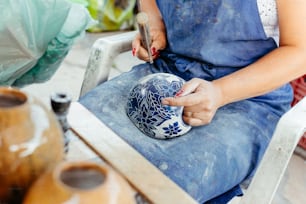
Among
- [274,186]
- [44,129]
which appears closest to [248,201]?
[274,186]

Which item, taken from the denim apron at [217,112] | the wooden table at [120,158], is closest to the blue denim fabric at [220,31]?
the denim apron at [217,112]

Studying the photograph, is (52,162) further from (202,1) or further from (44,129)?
(202,1)

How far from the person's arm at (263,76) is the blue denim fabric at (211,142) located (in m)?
0.05

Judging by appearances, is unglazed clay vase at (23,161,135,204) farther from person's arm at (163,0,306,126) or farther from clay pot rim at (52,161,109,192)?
person's arm at (163,0,306,126)

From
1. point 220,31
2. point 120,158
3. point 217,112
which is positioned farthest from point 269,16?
point 120,158

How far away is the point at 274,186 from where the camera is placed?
0.90 meters

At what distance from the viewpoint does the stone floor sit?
5.37ft

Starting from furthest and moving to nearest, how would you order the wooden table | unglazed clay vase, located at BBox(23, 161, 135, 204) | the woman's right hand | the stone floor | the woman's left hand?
the stone floor < the woman's right hand < the woman's left hand < the wooden table < unglazed clay vase, located at BBox(23, 161, 135, 204)

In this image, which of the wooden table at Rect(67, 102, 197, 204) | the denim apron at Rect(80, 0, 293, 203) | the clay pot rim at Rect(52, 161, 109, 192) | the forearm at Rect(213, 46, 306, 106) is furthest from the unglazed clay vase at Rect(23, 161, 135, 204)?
the forearm at Rect(213, 46, 306, 106)

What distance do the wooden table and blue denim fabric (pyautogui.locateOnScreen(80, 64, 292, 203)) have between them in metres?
0.18

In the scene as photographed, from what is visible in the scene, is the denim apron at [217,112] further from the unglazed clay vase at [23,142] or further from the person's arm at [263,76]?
the unglazed clay vase at [23,142]

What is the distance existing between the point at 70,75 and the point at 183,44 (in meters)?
1.24

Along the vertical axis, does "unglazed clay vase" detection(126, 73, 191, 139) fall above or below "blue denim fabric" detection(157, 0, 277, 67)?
below

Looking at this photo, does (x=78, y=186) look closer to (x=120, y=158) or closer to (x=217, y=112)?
(x=120, y=158)
